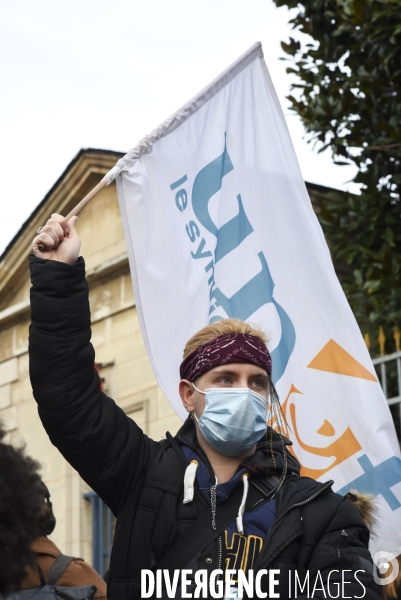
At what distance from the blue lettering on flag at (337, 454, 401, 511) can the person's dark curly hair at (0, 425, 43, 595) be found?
2.14 meters

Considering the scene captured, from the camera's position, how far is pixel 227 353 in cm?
371

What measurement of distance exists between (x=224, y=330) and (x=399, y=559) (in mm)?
1799

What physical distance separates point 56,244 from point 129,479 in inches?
30.2

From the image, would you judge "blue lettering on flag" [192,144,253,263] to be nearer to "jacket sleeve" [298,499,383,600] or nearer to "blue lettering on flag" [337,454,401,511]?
"blue lettering on flag" [337,454,401,511]

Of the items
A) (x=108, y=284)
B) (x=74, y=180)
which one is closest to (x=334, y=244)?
(x=108, y=284)

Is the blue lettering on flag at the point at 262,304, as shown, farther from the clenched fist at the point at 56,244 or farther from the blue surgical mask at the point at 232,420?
the clenched fist at the point at 56,244

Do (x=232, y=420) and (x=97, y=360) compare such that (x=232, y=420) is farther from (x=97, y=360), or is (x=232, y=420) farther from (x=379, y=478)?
(x=97, y=360)

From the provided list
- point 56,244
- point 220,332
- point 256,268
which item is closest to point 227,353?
point 220,332

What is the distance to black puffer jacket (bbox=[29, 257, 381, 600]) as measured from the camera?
3.31 m

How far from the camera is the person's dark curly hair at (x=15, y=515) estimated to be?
2572mm

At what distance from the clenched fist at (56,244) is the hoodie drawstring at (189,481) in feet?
2.40

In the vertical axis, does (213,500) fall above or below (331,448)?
below

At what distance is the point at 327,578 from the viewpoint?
3.25m

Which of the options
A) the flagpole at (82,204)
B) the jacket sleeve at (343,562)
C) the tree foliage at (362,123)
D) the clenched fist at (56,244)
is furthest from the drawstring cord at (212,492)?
the tree foliage at (362,123)
